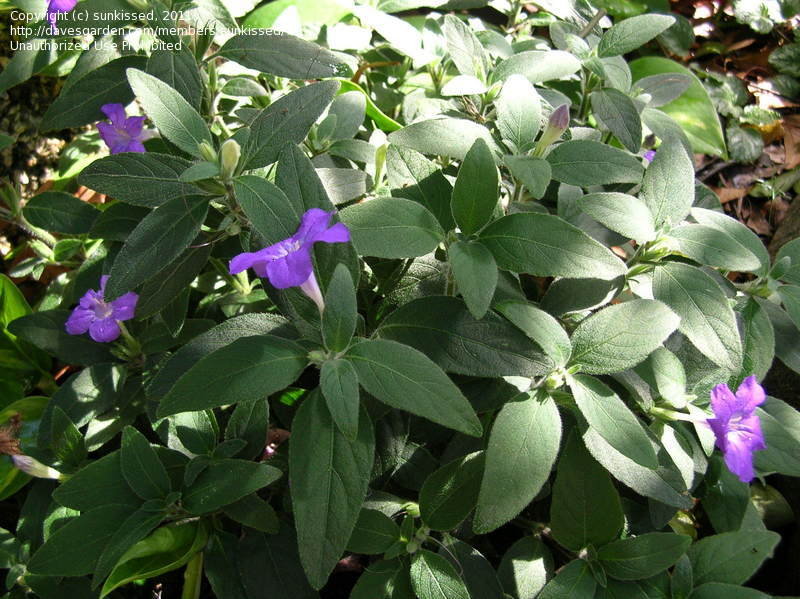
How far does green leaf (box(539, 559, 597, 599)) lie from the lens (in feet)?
3.58

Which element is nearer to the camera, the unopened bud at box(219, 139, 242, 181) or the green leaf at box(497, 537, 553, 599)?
the unopened bud at box(219, 139, 242, 181)

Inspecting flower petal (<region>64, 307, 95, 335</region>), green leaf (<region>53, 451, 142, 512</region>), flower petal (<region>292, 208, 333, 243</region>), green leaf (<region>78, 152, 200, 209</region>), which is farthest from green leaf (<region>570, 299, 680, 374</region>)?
flower petal (<region>64, 307, 95, 335</region>)

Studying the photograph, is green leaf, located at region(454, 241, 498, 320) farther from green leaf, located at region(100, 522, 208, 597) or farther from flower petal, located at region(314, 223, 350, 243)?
green leaf, located at region(100, 522, 208, 597)

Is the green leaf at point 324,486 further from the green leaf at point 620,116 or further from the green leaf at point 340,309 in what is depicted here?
the green leaf at point 620,116

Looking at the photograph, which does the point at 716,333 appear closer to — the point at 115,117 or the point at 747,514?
the point at 747,514

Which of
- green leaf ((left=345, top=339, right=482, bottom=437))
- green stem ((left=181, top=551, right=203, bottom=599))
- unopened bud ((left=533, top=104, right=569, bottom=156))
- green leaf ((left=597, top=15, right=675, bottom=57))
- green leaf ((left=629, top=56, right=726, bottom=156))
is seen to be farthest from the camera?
green leaf ((left=629, top=56, right=726, bottom=156))

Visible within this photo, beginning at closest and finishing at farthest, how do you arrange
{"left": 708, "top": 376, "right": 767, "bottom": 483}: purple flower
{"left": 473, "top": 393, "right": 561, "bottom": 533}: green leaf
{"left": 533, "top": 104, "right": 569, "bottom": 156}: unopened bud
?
1. {"left": 473, "top": 393, "right": 561, "bottom": 533}: green leaf
2. {"left": 708, "top": 376, "right": 767, "bottom": 483}: purple flower
3. {"left": 533, "top": 104, "right": 569, "bottom": 156}: unopened bud

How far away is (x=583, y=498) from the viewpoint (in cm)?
112

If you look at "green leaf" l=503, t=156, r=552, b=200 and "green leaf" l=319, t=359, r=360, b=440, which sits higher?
"green leaf" l=503, t=156, r=552, b=200

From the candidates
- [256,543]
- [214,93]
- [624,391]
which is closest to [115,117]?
[214,93]

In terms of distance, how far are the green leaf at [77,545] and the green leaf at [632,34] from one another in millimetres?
1479

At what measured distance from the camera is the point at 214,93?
1463mm

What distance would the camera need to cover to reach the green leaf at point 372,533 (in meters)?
1.09

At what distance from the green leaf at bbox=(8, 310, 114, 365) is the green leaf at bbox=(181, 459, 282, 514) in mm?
491
